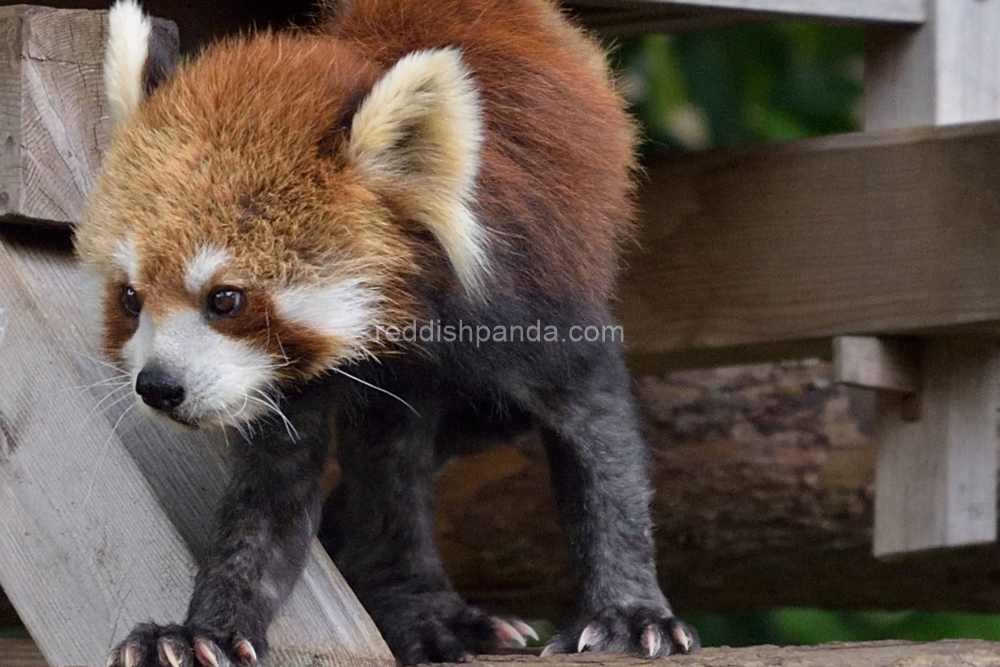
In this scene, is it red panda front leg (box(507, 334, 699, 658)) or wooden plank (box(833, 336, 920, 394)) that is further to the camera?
wooden plank (box(833, 336, 920, 394))

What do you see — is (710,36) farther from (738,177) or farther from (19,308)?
(19,308)

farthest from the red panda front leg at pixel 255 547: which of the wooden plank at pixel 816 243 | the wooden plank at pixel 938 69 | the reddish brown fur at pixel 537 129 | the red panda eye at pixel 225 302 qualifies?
the wooden plank at pixel 938 69

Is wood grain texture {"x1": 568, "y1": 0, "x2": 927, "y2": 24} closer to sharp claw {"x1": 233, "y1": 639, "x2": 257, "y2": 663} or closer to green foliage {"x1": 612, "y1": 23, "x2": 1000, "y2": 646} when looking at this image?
green foliage {"x1": 612, "y1": 23, "x2": 1000, "y2": 646}

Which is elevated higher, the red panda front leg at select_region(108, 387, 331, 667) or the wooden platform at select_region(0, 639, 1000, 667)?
the red panda front leg at select_region(108, 387, 331, 667)

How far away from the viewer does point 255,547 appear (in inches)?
111

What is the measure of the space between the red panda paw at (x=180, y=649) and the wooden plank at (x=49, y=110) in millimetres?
876

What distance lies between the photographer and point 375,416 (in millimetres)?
3393

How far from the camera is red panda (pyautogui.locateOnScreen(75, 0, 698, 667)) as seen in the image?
2654 mm

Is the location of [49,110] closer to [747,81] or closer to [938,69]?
[938,69]

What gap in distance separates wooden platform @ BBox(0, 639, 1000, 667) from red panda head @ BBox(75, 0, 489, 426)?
26.9 inches

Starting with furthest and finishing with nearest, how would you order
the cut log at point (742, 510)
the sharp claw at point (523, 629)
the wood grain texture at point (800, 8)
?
the cut log at point (742, 510) < the wood grain texture at point (800, 8) < the sharp claw at point (523, 629)

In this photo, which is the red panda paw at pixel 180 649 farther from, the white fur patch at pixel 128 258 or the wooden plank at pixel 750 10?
the wooden plank at pixel 750 10

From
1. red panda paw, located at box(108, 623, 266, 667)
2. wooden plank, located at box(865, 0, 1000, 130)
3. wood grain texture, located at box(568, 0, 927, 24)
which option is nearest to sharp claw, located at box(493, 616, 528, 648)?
red panda paw, located at box(108, 623, 266, 667)

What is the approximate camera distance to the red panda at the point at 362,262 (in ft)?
8.71
